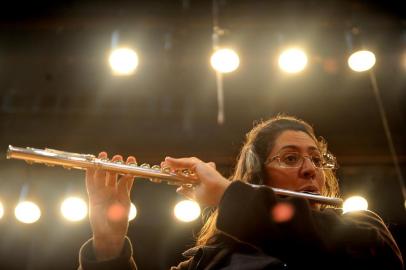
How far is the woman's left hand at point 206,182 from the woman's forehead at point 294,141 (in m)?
0.47

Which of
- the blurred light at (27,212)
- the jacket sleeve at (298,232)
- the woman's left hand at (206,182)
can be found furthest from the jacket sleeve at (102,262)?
the blurred light at (27,212)

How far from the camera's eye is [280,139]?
1961mm

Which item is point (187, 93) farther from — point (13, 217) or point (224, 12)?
point (13, 217)

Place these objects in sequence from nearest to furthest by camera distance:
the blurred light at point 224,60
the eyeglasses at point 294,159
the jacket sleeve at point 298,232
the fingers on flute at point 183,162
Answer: the jacket sleeve at point 298,232 < the fingers on flute at point 183,162 < the eyeglasses at point 294,159 < the blurred light at point 224,60

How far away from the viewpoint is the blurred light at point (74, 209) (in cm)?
394

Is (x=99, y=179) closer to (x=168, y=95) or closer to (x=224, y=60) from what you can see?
(x=224, y=60)

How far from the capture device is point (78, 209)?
13.0ft

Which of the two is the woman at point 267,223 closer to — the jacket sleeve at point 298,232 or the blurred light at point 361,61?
the jacket sleeve at point 298,232

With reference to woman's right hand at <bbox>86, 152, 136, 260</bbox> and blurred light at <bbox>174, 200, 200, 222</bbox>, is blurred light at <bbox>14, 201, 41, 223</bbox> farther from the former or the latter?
woman's right hand at <bbox>86, 152, 136, 260</bbox>

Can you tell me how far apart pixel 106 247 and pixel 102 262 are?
78 millimetres

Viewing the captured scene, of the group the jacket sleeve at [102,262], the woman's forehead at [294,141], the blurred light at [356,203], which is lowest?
the jacket sleeve at [102,262]

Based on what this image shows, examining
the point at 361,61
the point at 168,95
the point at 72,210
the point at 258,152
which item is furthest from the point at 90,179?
the point at 361,61

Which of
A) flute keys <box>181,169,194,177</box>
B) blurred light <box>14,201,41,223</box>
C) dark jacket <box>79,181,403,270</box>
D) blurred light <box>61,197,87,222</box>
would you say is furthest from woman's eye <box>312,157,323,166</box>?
blurred light <box>14,201,41,223</box>

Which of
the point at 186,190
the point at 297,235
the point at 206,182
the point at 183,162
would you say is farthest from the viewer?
the point at 186,190
